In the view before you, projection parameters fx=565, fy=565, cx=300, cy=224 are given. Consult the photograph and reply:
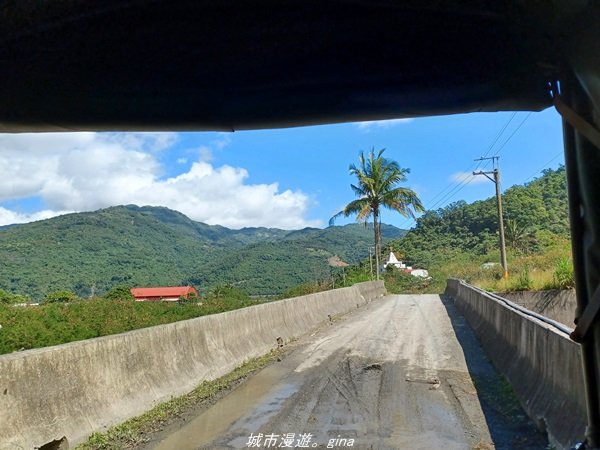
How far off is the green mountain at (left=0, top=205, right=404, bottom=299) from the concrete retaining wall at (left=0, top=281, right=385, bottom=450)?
54529 millimetres

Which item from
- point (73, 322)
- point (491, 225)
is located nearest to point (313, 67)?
point (73, 322)

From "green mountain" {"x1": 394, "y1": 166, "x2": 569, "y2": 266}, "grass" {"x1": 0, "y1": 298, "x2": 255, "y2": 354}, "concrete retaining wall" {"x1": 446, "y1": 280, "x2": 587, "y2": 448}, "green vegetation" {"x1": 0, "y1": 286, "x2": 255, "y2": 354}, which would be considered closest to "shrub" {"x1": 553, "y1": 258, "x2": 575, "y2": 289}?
"grass" {"x1": 0, "y1": 298, "x2": 255, "y2": 354}

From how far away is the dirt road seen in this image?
5551mm

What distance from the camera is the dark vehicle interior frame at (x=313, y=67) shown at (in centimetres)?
200

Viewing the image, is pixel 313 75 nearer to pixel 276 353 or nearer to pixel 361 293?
pixel 276 353

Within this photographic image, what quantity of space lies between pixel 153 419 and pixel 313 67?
5.34 meters

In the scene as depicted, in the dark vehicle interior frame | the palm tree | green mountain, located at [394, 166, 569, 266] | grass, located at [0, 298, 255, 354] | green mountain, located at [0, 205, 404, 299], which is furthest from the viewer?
green mountain, located at [0, 205, 404, 299]

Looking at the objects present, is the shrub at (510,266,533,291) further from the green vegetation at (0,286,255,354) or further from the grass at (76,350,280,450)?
the grass at (76,350,280,450)

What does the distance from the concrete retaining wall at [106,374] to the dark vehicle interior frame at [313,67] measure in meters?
3.13

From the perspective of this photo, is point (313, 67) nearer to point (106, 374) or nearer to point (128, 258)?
point (106, 374)

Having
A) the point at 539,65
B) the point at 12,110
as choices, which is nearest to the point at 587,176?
the point at 539,65

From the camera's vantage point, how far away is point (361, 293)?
3100 centimetres

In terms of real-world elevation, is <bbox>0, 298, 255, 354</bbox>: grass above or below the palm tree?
below

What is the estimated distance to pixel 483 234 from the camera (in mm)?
81812
